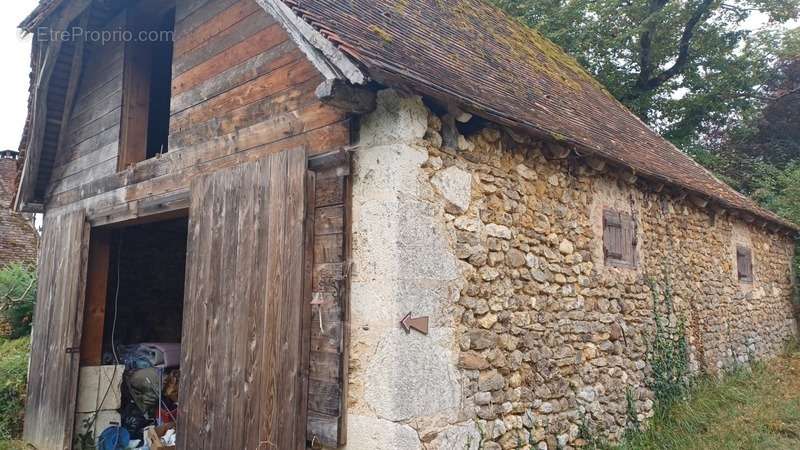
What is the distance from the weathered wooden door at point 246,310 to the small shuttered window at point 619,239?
3.48m

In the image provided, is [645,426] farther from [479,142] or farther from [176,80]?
[176,80]

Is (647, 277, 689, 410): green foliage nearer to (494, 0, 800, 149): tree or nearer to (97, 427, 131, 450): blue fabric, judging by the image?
(97, 427, 131, 450): blue fabric

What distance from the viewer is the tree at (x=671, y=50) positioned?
610 inches

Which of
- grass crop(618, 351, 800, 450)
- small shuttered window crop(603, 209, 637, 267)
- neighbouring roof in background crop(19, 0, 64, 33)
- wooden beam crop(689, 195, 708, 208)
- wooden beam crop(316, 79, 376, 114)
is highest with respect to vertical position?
neighbouring roof in background crop(19, 0, 64, 33)

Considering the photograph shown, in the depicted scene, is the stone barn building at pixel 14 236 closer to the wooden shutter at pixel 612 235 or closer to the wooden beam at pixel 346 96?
the wooden beam at pixel 346 96

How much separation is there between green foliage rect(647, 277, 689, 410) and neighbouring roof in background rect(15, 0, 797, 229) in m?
1.45

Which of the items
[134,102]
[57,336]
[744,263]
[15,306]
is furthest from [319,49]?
[15,306]

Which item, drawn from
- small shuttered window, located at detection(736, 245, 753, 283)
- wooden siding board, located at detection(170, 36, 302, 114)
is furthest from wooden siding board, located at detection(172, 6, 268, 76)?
small shuttered window, located at detection(736, 245, 753, 283)

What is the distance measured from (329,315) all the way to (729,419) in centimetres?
492

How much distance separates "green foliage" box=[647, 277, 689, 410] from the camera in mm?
6438

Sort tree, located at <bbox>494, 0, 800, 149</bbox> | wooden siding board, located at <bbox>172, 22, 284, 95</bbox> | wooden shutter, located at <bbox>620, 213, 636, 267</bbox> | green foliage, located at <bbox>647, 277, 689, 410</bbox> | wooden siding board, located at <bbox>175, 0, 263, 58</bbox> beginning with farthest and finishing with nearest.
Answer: tree, located at <bbox>494, 0, 800, 149</bbox> → green foliage, located at <bbox>647, 277, 689, 410</bbox> → wooden shutter, located at <bbox>620, 213, 636, 267</bbox> → wooden siding board, located at <bbox>175, 0, 263, 58</bbox> → wooden siding board, located at <bbox>172, 22, 284, 95</bbox>

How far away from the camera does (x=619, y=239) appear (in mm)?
6219

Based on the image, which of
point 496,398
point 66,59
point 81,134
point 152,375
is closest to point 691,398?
point 496,398

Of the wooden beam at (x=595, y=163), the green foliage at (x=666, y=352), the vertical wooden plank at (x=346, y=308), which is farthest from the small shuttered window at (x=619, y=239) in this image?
the vertical wooden plank at (x=346, y=308)
